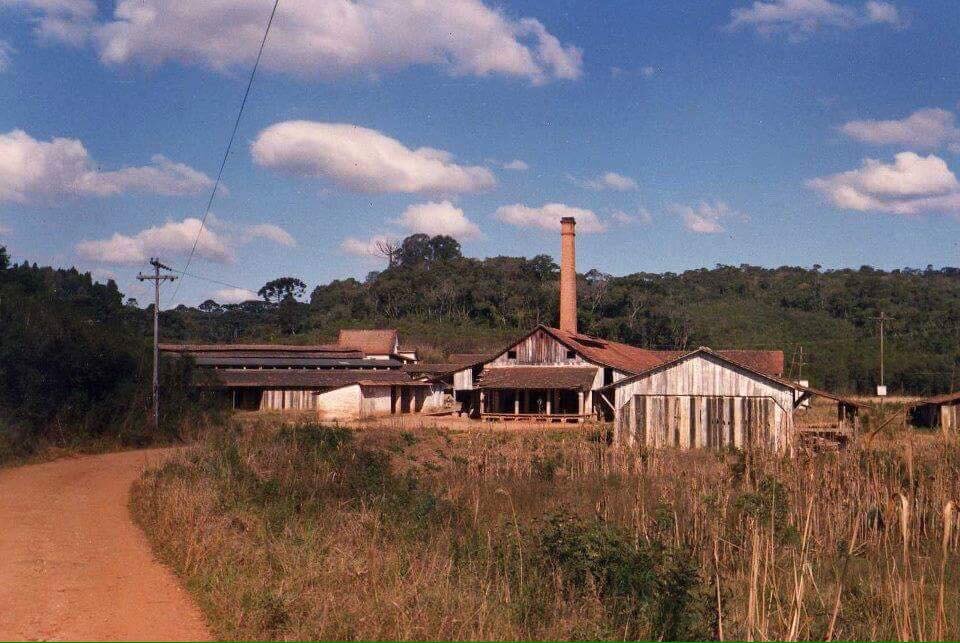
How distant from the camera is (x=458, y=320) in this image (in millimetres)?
77812

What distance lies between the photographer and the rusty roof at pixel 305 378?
139ft

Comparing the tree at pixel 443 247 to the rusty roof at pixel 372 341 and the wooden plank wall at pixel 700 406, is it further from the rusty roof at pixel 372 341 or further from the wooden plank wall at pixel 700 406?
the wooden plank wall at pixel 700 406

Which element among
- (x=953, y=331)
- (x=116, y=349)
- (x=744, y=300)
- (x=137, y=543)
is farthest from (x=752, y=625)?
(x=744, y=300)

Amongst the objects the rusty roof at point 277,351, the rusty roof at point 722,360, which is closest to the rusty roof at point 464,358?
the rusty roof at point 277,351

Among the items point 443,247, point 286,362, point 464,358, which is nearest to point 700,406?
point 286,362

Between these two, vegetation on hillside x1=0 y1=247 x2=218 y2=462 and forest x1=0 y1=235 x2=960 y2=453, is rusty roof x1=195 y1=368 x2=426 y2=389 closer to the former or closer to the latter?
forest x1=0 y1=235 x2=960 y2=453

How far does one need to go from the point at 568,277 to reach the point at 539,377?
1031 cm

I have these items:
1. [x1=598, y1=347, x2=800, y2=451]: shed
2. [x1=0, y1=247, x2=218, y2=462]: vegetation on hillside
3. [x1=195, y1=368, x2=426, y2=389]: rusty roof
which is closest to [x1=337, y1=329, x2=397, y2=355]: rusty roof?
[x1=195, y1=368, x2=426, y2=389]: rusty roof

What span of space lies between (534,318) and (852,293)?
3030 cm

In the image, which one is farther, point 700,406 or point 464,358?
point 464,358

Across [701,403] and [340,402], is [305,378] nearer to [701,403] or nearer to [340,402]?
[340,402]

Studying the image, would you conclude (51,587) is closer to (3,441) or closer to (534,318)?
(3,441)

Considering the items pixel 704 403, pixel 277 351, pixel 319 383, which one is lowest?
pixel 704 403

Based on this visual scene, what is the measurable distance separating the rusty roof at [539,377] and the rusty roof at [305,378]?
6.20 metres
